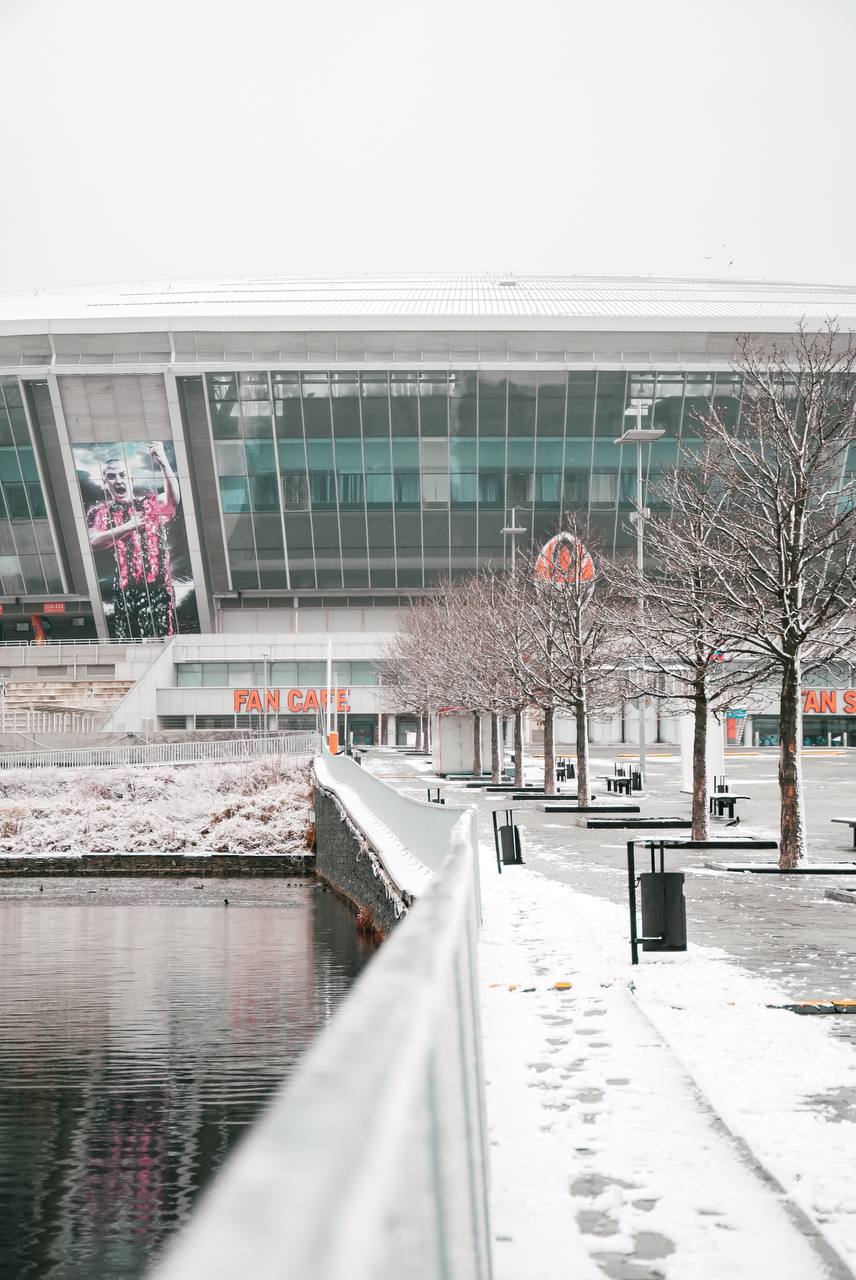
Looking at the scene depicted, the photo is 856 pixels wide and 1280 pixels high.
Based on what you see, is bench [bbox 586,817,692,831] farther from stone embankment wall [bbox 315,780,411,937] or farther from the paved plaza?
stone embankment wall [bbox 315,780,411,937]

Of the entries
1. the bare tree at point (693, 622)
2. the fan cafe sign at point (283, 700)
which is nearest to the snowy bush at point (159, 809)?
the bare tree at point (693, 622)

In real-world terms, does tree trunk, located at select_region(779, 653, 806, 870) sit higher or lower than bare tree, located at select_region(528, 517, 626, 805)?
lower

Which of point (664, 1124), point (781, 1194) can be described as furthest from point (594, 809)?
point (781, 1194)

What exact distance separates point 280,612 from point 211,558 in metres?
6.15

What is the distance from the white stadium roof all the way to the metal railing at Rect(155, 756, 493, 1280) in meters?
82.4

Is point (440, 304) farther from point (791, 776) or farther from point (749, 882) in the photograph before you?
point (749, 882)

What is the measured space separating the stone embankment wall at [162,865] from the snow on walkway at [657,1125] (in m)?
31.7

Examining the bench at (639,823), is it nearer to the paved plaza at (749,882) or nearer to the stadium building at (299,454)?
the paved plaza at (749,882)

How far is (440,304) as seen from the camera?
92188 millimetres

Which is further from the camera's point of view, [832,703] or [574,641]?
[832,703]

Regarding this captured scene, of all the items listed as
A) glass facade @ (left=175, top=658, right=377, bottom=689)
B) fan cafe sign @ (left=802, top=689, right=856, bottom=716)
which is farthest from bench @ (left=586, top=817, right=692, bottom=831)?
fan cafe sign @ (left=802, top=689, right=856, bottom=716)

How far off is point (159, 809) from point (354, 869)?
828 inches

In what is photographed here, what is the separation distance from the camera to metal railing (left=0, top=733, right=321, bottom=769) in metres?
54.9

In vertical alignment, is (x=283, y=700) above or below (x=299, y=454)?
below
